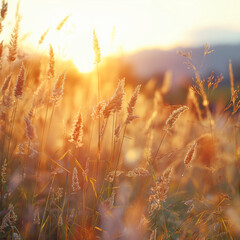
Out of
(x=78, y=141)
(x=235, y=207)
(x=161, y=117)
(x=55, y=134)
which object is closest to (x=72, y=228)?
(x=78, y=141)

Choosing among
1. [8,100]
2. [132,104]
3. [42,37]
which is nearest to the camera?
[132,104]

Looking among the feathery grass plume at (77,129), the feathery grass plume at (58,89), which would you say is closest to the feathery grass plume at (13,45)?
the feathery grass plume at (58,89)

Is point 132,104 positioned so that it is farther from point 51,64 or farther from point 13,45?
point 13,45

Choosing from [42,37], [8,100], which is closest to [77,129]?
[8,100]

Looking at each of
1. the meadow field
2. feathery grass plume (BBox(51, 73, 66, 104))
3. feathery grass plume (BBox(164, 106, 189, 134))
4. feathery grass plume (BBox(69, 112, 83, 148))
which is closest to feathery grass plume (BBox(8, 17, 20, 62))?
the meadow field

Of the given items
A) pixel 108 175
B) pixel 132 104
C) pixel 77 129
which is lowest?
pixel 108 175

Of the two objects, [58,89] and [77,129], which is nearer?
[77,129]

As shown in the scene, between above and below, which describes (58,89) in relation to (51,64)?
below

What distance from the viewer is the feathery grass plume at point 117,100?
4.07ft

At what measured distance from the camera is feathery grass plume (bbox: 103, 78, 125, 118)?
4.07 feet

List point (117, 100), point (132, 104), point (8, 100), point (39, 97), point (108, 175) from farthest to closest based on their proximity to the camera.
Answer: point (8, 100)
point (39, 97)
point (108, 175)
point (132, 104)
point (117, 100)

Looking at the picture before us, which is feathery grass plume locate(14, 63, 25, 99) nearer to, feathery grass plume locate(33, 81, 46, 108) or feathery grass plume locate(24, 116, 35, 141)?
feathery grass plume locate(33, 81, 46, 108)

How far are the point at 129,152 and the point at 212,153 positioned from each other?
2.92 ft

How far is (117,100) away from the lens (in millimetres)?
1250
